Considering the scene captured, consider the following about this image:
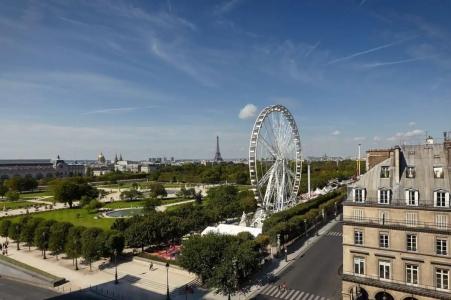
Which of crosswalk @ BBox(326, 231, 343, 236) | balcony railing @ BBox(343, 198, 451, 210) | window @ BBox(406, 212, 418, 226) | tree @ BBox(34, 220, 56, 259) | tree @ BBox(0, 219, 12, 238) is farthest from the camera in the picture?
crosswalk @ BBox(326, 231, 343, 236)

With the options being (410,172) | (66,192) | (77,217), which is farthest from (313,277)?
(66,192)

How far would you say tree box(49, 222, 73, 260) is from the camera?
5262cm

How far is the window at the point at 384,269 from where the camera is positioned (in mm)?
32188

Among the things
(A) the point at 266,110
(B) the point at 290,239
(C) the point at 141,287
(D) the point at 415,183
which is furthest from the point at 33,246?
(D) the point at 415,183

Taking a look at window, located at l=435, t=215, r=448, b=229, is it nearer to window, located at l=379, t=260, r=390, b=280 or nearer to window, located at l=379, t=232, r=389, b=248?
window, located at l=379, t=232, r=389, b=248

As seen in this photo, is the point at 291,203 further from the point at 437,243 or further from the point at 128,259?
the point at 437,243

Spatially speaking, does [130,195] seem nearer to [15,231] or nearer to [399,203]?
[15,231]

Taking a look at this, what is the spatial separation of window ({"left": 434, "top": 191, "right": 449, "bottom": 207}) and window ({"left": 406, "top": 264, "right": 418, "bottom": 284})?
18.3ft

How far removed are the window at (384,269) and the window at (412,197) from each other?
18.2 ft

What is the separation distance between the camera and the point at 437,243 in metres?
30.2

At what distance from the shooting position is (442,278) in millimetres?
29891

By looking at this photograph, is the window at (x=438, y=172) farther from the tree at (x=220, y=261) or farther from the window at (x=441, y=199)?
the tree at (x=220, y=261)

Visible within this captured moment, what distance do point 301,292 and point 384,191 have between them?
13720mm

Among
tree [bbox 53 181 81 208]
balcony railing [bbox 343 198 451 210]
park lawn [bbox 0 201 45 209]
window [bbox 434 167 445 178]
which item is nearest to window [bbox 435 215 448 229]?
balcony railing [bbox 343 198 451 210]
